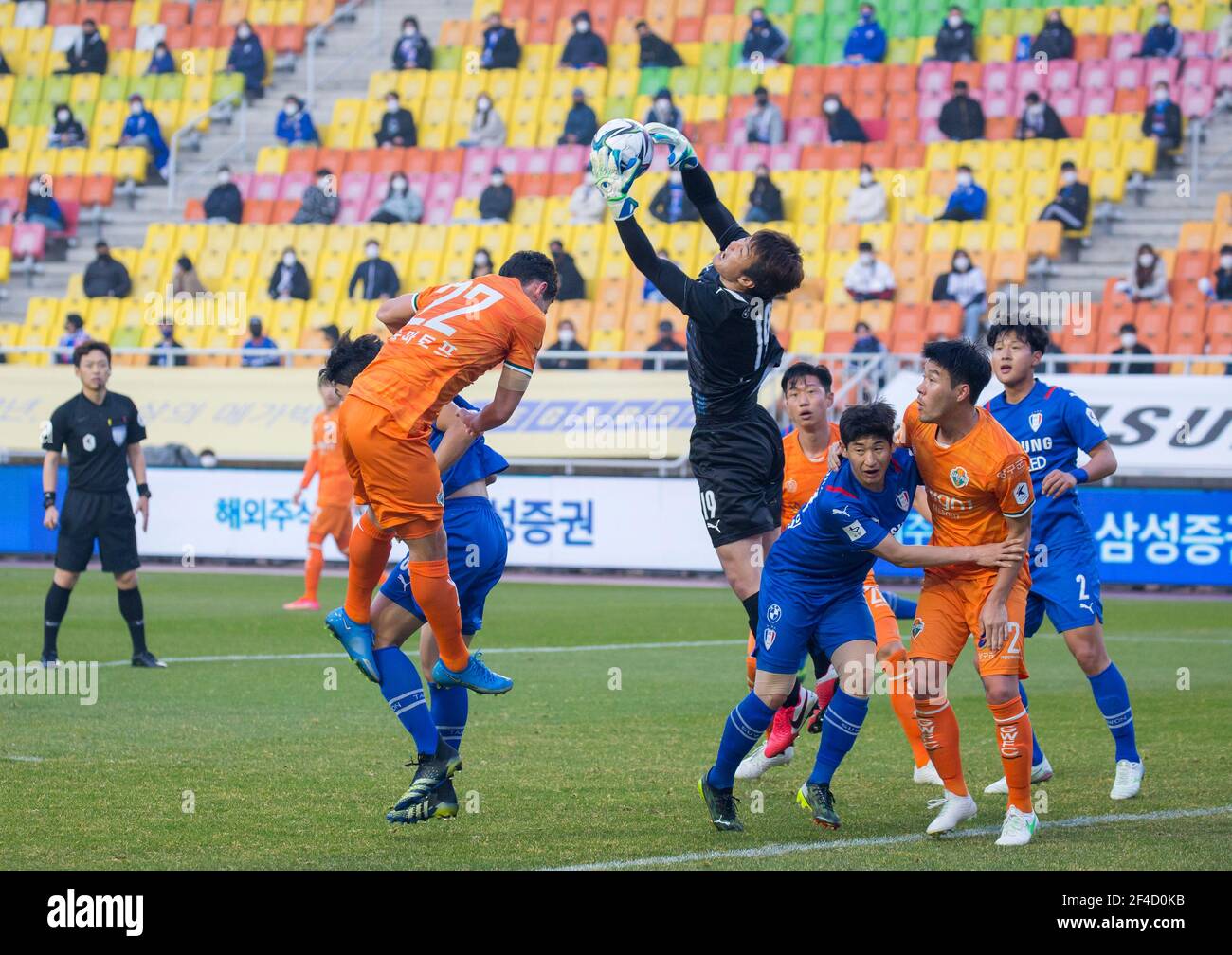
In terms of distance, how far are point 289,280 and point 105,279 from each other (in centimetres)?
311

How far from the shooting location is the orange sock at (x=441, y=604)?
7.42 metres

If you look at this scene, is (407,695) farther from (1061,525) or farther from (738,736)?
(1061,525)

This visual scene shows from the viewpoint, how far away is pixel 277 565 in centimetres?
2314

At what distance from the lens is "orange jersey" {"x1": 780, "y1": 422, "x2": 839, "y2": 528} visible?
934 centimetres

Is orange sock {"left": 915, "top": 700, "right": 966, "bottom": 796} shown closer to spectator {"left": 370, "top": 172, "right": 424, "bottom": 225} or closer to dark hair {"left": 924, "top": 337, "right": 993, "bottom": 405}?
dark hair {"left": 924, "top": 337, "right": 993, "bottom": 405}

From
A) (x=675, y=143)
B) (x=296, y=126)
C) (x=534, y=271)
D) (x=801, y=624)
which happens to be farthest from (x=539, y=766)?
(x=296, y=126)

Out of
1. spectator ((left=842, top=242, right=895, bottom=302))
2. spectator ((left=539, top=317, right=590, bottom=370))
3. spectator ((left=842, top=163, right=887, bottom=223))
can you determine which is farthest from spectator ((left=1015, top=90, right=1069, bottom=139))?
spectator ((left=539, top=317, right=590, bottom=370))

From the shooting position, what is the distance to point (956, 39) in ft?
88.8

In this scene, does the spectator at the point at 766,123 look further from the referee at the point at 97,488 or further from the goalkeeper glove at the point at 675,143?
the goalkeeper glove at the point at 675,143

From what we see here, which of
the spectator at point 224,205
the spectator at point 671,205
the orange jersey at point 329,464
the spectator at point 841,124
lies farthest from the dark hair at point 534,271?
the spectator at point 224,205

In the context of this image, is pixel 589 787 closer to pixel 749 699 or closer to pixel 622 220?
pixel 749 699

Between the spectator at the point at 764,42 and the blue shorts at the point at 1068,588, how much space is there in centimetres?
2130

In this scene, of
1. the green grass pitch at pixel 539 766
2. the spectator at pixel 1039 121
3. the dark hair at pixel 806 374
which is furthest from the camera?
the spectator at pixel 1039 121

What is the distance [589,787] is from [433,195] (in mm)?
21276
